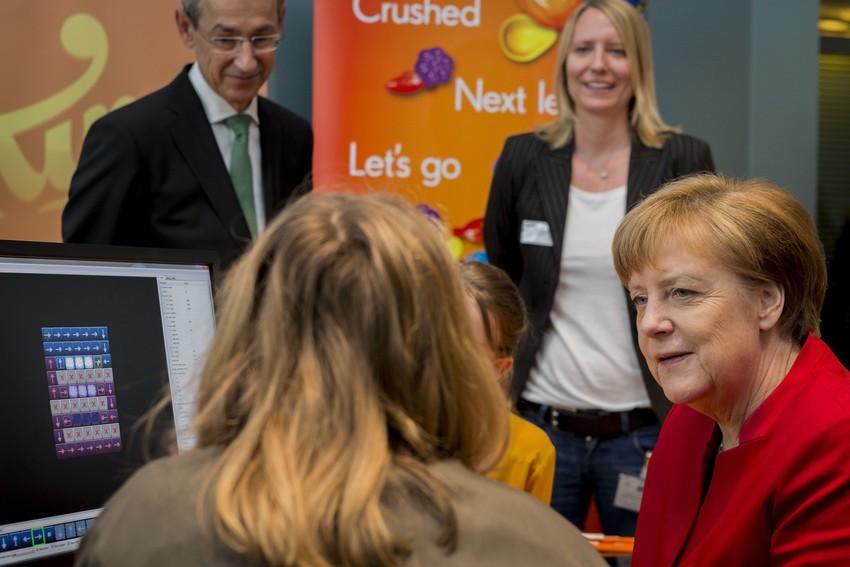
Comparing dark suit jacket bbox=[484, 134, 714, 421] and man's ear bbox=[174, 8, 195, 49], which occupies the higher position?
man's ear bbox=[174, 8, 195, 49]

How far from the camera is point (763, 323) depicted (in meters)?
1.71

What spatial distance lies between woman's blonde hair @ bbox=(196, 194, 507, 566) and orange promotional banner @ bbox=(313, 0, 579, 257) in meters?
2.74

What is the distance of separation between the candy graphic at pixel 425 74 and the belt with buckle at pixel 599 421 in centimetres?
146

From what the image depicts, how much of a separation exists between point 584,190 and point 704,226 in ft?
4.63

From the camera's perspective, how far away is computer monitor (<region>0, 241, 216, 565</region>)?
155cm

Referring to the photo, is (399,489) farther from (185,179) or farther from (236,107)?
(236,107)

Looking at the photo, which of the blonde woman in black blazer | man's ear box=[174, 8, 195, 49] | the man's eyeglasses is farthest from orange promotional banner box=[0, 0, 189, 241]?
the blonde woman in black blazer

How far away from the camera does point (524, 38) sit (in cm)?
395

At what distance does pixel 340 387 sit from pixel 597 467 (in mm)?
2045

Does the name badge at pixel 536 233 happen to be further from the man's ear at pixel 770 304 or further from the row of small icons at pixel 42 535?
the row of small icons at pixel 42 535

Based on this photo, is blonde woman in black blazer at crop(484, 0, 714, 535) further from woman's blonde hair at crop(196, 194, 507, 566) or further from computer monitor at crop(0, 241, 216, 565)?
woman's blonde hair at crop(196, 194, 507, 566)

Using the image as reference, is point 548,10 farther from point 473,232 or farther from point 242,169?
point 242,169

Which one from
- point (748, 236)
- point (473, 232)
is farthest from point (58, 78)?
point (748, 236)

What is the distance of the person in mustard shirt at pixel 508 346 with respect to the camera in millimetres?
2281
